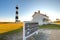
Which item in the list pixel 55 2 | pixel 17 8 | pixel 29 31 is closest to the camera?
pixel 29 31

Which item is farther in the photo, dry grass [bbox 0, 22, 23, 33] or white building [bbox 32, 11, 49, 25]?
white building [bbox 32, 11, 49, 25]

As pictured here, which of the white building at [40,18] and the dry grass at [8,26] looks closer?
the dry grass at [8,26]

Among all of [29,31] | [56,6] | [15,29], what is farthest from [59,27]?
[15,29]

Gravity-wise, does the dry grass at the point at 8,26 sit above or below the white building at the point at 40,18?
below

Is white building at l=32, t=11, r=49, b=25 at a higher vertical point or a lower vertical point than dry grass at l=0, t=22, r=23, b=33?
higher

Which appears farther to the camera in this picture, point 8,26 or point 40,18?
point 40,18

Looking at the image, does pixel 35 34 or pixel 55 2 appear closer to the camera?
pixel 35 34

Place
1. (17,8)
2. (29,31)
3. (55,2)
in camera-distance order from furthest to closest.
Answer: (55,2) < (17,8) < (29,31)

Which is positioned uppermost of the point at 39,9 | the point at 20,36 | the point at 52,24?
the point at 39,9

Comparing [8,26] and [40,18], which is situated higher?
[40,18]

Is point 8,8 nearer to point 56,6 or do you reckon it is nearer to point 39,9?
point 39,9

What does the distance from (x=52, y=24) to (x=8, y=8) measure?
37.5 inches

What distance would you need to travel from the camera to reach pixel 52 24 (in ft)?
8.66

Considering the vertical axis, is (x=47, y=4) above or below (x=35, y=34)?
above
